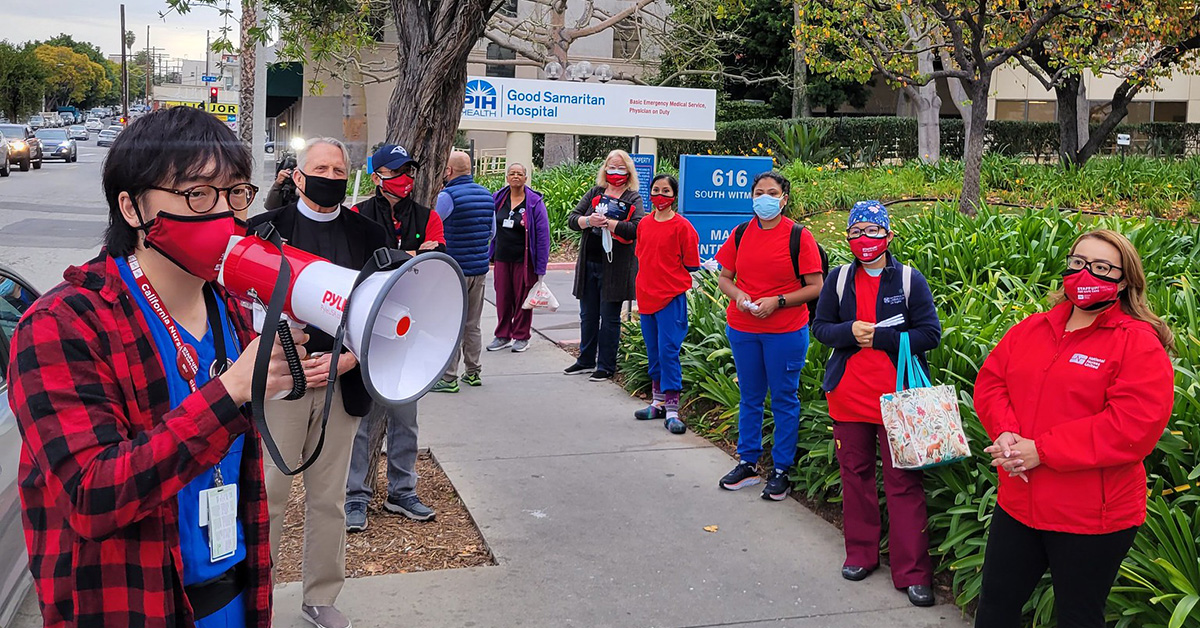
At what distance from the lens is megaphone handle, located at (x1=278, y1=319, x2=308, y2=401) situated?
198 cm

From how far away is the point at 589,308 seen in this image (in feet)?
31.6

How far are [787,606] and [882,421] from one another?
91 centimetres

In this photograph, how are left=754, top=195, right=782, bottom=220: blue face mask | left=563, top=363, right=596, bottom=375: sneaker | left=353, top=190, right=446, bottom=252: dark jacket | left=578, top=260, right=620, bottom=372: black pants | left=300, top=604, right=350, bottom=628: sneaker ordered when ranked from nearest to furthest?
left=300, top=604, right=350, bottom=628: sneaker
left=353, top=190, right=446, bottom=252: dark jacket
left=754, top=195, right=782, bottom=220: blue face mask
left=578, top=260, right=620, bottom=372: black pants
left=563, top=363, right=596, bottom=375: sneaker

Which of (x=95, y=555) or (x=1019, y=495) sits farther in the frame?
(x=1019, y=495)

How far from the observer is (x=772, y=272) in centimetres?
630

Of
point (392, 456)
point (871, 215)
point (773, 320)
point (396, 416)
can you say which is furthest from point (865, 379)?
point (392, 456)

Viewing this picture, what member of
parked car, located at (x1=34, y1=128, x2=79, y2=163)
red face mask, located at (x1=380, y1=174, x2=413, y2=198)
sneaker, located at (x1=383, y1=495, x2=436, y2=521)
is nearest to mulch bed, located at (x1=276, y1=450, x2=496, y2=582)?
sneaker, located at (x1=383, y1=495, x2=436, y2=521)

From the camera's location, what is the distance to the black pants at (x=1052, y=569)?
370cm

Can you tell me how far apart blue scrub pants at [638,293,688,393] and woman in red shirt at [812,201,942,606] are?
263 centimetres

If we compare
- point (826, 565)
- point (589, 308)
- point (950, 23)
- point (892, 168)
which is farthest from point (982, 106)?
point (826, 565)

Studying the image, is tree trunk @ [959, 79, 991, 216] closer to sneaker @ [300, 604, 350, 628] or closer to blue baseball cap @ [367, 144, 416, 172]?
blue baseball cap @ [367, 144, 416, 172]

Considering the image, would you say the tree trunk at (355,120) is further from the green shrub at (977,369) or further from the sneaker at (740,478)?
the sneaker at (740,478)

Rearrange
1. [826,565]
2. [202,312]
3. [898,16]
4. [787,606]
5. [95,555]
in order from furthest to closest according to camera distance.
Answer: [898,16], [826,565], [787,606], [202,312], [95,555]

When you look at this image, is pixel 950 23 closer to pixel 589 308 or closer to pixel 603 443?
pixel 589 308
